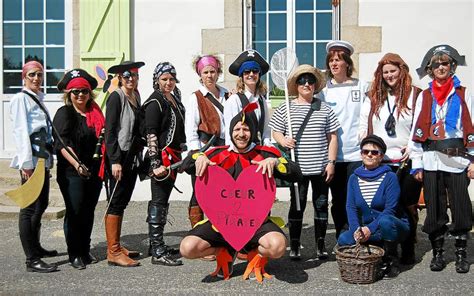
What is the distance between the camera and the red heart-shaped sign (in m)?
4.41

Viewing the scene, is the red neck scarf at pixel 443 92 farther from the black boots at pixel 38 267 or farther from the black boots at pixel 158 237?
the black boots at pixel 38 267

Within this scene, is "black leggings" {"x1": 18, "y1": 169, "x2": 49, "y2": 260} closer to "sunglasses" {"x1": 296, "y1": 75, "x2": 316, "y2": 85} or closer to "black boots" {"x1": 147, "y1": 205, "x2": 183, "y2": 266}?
"black boots" {"x1": 147, "y1": 205, "x2": 183, "y2": 266}

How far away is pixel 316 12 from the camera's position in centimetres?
809

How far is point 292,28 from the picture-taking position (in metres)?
8.10

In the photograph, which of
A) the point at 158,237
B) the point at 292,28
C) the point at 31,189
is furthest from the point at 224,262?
the point at 292,28

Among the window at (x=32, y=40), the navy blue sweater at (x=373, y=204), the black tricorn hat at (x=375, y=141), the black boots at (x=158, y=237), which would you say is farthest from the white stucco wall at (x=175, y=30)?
the black tricorn hat at (x=375, y=141)

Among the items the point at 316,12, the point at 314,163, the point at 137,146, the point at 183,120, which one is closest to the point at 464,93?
the point at 314,163

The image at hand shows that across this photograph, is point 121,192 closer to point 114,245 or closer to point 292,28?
point 114,245

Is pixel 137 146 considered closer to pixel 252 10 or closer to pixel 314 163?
pixel 314 163

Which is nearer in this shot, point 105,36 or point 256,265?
point 256,265

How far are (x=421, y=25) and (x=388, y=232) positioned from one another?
4.07 metres

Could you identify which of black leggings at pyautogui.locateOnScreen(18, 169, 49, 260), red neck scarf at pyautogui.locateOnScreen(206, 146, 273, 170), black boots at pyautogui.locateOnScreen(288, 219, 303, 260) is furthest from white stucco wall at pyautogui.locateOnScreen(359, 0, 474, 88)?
black leggings at pyautogui.locateOnScreen(18, 169, 49, 260)

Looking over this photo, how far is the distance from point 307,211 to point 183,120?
114 inches

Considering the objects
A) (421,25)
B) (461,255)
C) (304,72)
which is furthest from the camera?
(421,25)
